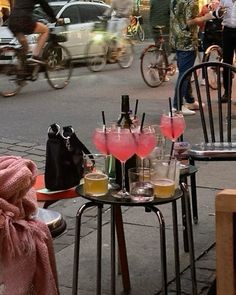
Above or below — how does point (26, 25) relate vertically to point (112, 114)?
above

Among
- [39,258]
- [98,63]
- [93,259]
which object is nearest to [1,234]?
[39,258]

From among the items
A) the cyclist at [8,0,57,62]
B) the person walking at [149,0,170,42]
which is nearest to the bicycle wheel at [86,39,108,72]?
the person walking at [149,0,170,42]

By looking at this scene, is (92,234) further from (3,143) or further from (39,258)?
(3,143)

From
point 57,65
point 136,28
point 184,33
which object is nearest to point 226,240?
point 184,33

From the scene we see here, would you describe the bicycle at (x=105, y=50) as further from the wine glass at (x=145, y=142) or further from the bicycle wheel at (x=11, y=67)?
the wine glass at (x=145, y=142)

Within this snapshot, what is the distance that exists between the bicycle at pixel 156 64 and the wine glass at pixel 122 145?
871cm

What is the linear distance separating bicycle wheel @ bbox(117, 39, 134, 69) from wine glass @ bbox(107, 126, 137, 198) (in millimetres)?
12379

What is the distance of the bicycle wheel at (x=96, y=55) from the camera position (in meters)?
14.6

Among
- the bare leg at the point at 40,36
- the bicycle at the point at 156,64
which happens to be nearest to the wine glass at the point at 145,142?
the bare leg at the point at 40,36

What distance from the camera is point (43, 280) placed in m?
2.51

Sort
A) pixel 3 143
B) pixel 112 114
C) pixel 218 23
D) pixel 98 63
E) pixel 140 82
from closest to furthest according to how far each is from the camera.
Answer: pixel 3 143 < pixel 112 114 < pixel 218 23 < pixel 140 82 < pixel 98 63

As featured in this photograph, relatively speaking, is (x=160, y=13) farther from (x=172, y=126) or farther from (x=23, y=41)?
(x=172, y=126)

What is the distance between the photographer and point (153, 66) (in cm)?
1170

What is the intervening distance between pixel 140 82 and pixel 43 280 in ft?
33.9
